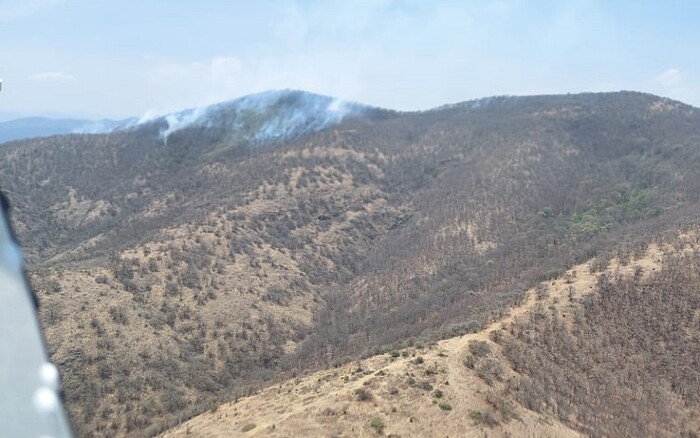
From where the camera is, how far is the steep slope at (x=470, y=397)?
2164 cm

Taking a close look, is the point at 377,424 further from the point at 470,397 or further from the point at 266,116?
the point at 266,116

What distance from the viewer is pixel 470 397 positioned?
78.5ft

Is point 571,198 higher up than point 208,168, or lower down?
lower down

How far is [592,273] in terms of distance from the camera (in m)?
38.9

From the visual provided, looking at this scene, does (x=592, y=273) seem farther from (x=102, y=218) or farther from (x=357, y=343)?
(x=102, y=218)

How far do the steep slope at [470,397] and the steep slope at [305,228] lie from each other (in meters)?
3.92

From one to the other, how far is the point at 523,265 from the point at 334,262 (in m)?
23.4

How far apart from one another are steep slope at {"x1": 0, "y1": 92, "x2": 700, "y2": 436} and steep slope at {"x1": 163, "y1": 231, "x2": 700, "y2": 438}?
3.92 metres

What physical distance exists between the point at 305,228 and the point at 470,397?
154 feet

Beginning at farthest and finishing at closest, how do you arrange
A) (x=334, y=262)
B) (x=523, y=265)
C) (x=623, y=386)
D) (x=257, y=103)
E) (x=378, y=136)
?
(x=257, y=103)
(x=378, y=136)
(x=334, y=262)
(x=523, y=265)
(x=623, y=386)

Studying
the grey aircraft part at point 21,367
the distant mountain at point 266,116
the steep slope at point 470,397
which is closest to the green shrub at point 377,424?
the steep slope at point 470,397

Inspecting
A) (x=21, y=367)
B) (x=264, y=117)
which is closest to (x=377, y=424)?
(x=21, y=367)

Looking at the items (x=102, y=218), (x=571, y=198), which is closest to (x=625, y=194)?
(x=571, y=198)

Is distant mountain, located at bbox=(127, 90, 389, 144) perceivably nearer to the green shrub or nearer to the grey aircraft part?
the green shrub
